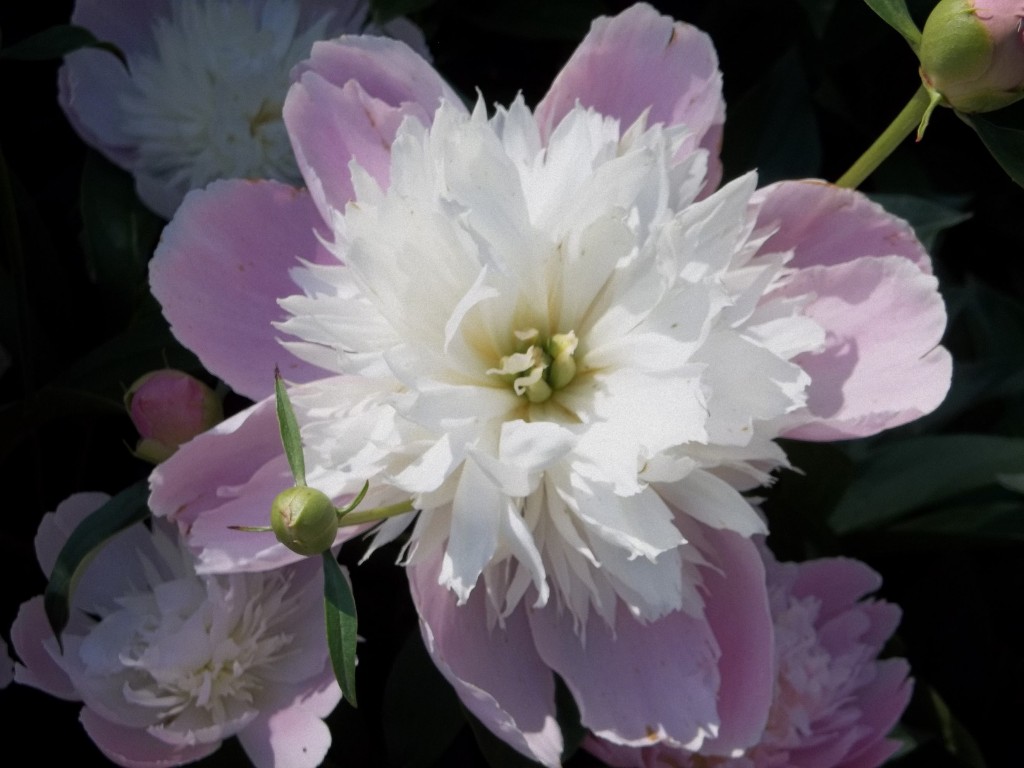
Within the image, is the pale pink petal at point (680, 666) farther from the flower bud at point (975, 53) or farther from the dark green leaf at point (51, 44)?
the dark green leaf at point (51, 44)

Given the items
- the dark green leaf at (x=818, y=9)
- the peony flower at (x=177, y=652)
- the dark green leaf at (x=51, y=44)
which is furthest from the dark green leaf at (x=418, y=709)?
the dark green leaf at (x=818, y=9)

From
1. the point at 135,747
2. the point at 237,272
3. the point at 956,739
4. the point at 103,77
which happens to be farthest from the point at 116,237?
the point at 956,739

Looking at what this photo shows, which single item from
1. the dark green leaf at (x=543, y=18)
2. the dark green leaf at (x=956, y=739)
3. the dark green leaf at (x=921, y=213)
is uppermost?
the dark green leaf at (x=543, y=18)

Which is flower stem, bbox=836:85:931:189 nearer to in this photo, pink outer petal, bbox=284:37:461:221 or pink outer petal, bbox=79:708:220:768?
pink outer petal, bbox=284:37:461:221

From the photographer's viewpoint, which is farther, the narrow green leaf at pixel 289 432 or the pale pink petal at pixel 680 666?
the pale pink petal at pixel 680 666

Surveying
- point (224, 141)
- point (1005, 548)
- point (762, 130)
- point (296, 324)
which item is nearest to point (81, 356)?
point (224, 141)

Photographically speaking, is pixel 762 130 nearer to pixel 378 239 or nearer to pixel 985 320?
pixel 985 320

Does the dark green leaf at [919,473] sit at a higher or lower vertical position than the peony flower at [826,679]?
higher
